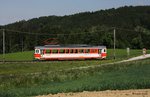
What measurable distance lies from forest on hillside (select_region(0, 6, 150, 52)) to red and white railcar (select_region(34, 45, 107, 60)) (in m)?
43.0

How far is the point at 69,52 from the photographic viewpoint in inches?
2889

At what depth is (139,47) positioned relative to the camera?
12531 cm

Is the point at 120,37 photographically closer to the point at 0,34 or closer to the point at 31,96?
the point at 0,34

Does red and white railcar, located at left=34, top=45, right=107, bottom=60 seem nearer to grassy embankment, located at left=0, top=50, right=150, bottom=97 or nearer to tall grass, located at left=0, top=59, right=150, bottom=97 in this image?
grassy embankment, located at left=0, top=50, right=150, bottom=97

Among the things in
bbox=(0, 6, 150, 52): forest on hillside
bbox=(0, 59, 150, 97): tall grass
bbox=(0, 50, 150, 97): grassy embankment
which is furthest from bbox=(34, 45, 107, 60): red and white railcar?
bbox=(0, 59, 150, 97): tall grass

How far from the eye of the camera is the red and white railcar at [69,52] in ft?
241

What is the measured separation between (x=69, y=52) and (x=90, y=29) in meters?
60.5

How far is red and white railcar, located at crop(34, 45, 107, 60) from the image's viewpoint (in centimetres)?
7350

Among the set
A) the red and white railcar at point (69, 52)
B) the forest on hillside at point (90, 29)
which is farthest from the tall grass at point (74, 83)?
the forest on hillside at point (90, 29)

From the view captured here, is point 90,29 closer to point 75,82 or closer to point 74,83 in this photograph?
point 75,82

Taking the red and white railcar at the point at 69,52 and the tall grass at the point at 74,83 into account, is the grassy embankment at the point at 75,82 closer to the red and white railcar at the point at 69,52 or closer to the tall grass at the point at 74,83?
the tall grass at the point at 74,83

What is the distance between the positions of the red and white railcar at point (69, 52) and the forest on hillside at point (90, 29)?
1693 inches

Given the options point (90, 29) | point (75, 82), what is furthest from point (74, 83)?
point (90, 29)

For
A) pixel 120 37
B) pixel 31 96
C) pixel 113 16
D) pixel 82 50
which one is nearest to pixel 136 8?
pixel 113 16
